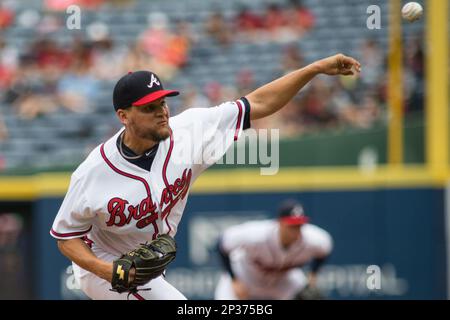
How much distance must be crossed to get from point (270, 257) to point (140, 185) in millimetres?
3896

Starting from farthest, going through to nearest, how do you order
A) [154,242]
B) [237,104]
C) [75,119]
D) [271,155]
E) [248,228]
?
[75,119] < [271,155] < [248,228] < [237,104] < [154,242]

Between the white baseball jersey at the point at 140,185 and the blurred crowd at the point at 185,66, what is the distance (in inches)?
222

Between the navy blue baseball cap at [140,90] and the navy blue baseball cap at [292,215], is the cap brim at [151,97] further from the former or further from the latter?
the navy blue baseball cap at [292,215]

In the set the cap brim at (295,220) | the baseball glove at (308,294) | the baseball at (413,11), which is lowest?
the baseball glove at (308,294)

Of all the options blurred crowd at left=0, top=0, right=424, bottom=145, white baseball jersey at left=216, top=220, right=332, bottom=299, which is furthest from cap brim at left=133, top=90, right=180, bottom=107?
blurred crowd at left=0, top=0, right=424, bottom=145

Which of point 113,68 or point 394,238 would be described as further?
point 113,68

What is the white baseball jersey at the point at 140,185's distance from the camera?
493cm

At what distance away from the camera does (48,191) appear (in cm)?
1002

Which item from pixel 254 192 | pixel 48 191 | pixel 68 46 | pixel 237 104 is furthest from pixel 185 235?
pixel 237 104

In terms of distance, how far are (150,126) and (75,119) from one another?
22.0 feet

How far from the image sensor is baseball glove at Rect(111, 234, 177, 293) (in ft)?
15.6

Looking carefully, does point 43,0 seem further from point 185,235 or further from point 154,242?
point 154,242

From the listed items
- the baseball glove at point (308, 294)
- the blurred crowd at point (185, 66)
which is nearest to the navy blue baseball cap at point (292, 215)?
the baseball glove at point (308, 294)

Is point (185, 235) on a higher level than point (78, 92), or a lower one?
lower
